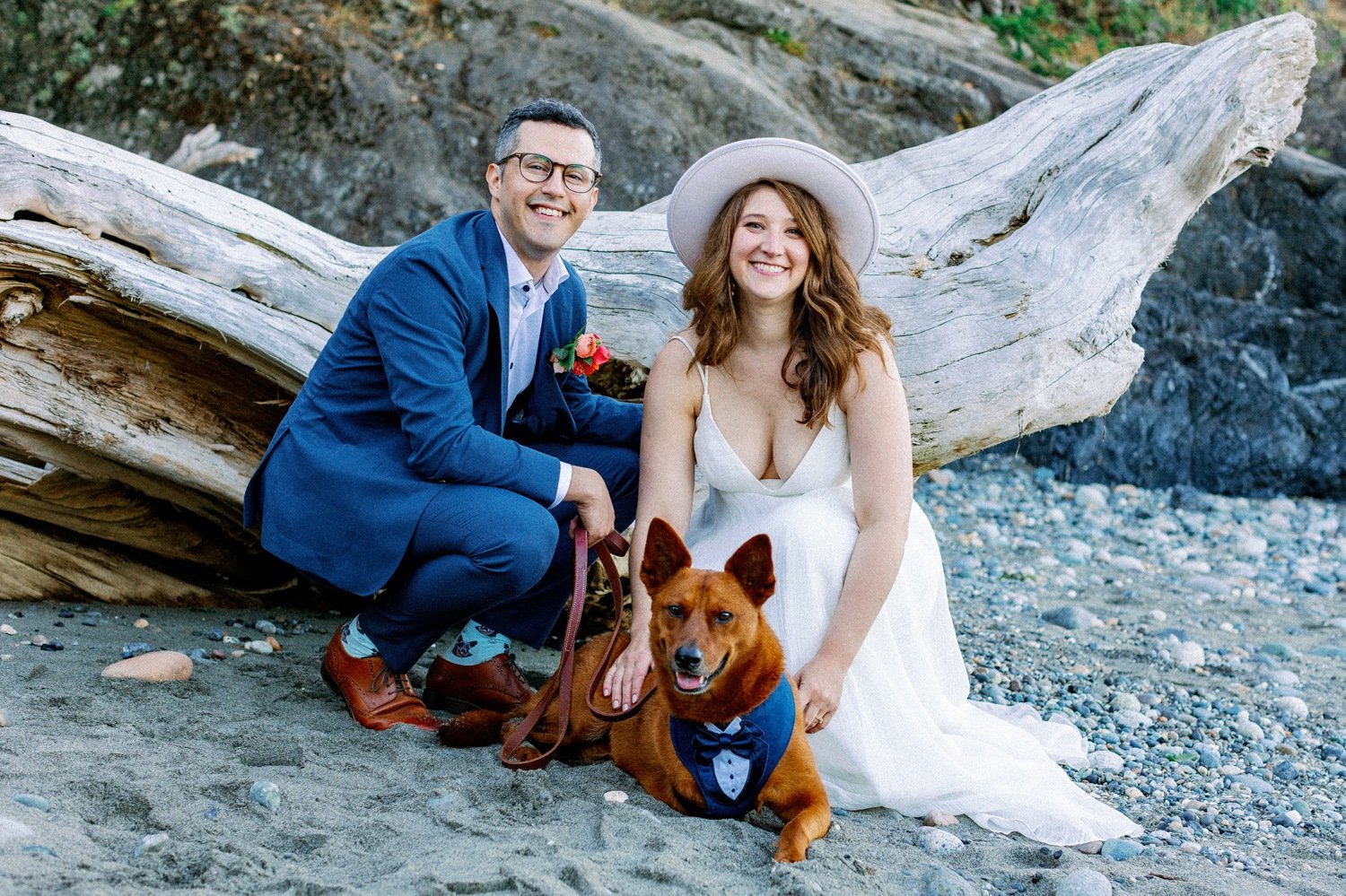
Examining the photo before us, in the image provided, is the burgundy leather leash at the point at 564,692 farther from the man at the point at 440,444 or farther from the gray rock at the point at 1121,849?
the gray rock at the point at 1121,849

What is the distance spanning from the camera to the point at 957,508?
28.8ft

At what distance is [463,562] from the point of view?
12.6 feet

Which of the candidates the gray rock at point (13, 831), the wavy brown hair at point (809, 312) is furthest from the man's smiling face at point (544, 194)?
the gray rock at point (13, 831)

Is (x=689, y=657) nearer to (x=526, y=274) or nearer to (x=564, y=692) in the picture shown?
(x=564, y=692)

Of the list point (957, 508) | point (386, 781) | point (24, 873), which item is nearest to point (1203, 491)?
point (957, 508)

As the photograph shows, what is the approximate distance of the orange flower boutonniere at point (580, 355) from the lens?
4262 mm

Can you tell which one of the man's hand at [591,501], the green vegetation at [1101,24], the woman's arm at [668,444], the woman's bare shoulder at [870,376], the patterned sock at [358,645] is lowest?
the patterned sock at [358,645]

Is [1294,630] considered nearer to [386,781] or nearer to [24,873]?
[386,781]

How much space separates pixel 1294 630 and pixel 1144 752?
2419 millimetres

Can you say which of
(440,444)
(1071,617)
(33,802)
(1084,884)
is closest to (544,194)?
(440,444)

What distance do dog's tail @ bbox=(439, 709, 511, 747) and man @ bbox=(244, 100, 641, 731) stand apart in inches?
8.4

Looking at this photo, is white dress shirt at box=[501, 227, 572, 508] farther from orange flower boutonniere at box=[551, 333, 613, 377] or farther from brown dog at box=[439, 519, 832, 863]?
brown dog at box=[439, 519, 832, 863]

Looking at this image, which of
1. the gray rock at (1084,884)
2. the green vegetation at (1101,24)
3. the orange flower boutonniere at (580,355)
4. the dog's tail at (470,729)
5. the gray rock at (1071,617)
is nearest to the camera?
the gray rock at (1084,884)

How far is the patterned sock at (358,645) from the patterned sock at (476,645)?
35cm
